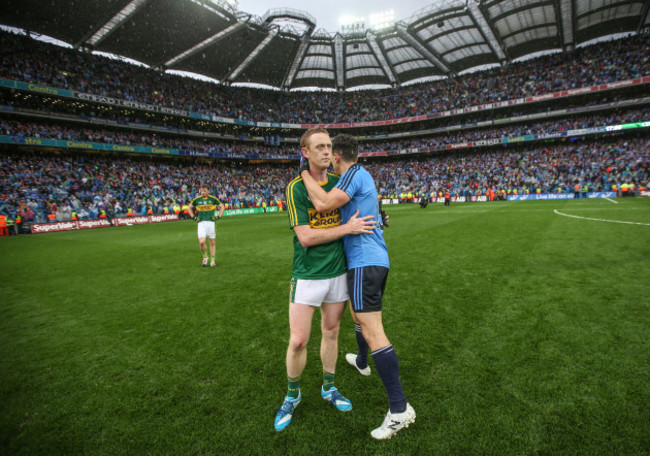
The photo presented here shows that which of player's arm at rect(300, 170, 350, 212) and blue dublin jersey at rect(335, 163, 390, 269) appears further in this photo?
blue dublin jersey at rect(335, 163, 390, 269)

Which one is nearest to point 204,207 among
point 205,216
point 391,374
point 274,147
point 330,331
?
point 205,216

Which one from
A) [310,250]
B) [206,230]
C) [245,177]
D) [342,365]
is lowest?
[342,365]

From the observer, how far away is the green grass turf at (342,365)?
231 cm

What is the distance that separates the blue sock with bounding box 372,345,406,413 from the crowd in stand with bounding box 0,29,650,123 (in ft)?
145

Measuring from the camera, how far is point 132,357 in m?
3.72

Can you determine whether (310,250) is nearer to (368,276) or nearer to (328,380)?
(368,276)

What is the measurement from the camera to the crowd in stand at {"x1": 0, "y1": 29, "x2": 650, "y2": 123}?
34156mm

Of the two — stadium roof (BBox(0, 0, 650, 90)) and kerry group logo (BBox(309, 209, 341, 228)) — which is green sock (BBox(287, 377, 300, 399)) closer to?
kerry group logo (BBox(309, 209, 341, 228))

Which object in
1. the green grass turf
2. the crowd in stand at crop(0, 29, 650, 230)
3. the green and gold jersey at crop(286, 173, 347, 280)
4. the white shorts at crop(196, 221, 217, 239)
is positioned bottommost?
the green grass turf

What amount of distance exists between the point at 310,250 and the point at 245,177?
4797 cm

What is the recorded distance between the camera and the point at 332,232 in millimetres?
2406

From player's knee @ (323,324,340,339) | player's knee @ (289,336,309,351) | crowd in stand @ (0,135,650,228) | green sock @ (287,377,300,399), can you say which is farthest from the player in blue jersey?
crowd in stand @ (0,135,650,228)

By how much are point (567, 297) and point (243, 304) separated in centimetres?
538

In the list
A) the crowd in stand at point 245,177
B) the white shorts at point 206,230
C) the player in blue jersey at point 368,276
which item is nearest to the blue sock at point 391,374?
the player in blue jersey at point 368,276
